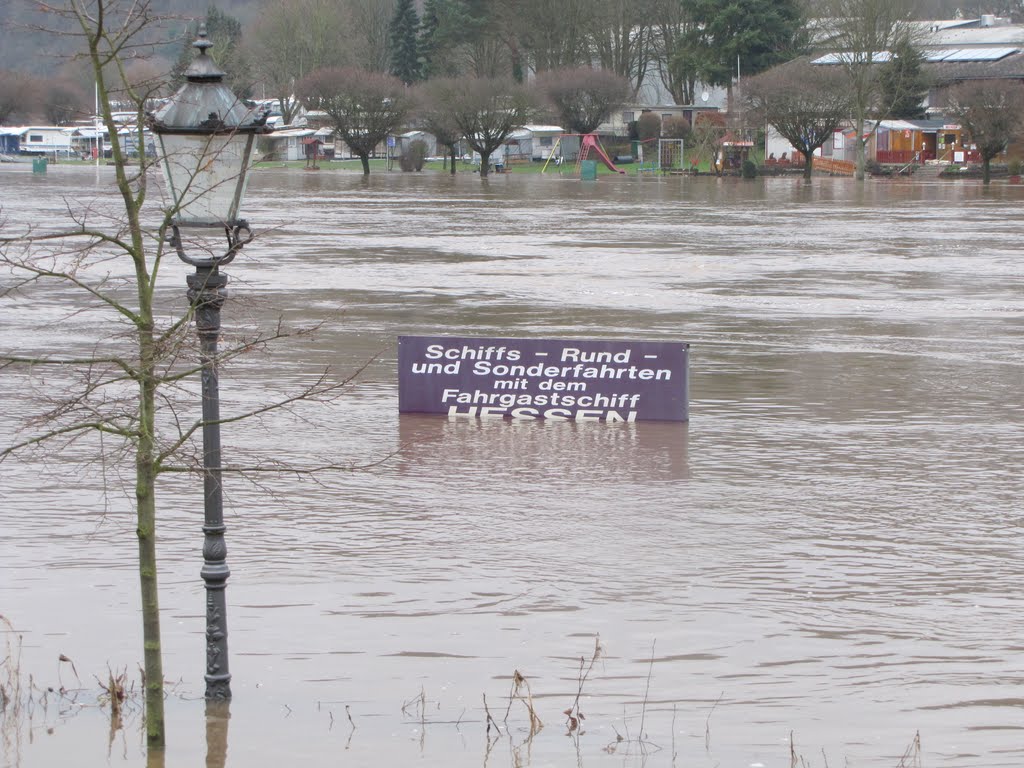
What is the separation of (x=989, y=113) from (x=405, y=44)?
191 feet

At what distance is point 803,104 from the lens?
77750mm

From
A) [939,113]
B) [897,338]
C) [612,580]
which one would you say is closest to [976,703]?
[612,580]

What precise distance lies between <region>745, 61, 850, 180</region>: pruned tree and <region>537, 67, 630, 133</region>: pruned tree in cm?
1516

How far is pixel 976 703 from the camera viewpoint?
303 inches

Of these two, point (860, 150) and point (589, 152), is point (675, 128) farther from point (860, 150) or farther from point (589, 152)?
point (860, 150)

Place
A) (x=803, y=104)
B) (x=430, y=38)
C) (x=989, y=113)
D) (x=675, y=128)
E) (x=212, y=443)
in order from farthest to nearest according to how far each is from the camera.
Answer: (x=430, y=38)
(x=675, y=128)
(x=803, y=104)
(x=989, y=113)
(x=212, y=443)

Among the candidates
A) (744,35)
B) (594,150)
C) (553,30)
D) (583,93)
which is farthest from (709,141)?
(553,30)

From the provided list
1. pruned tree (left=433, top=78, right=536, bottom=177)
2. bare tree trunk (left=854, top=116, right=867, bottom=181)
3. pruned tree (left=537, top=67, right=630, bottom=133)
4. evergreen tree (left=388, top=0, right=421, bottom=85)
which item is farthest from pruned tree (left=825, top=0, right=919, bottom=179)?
evergreen tree (left=388, top=0, right=421, bottom=85)

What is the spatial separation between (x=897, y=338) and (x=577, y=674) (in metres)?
13.7

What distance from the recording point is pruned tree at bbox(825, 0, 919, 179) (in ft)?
263

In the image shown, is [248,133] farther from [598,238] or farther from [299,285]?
[598,238]

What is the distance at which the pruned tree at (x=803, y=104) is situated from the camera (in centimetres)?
7812

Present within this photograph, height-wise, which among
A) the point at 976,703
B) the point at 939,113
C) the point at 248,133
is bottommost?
the point at 976,703

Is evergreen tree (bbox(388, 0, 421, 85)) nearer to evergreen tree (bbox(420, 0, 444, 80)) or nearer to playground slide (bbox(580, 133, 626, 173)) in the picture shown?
evergreen tree (bbox(420, 0, 444, 80))
